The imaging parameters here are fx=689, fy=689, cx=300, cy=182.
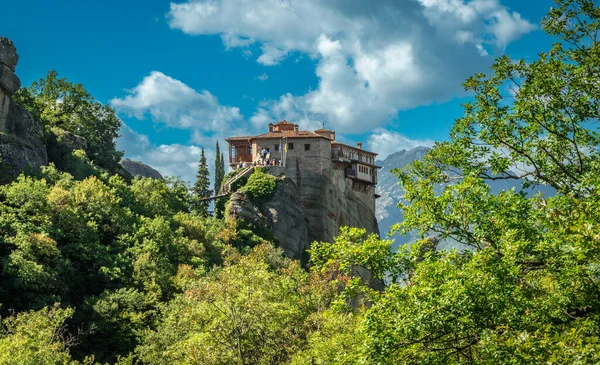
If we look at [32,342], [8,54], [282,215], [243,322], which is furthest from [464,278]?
[282,215]

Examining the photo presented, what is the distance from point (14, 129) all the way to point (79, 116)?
23795 mm

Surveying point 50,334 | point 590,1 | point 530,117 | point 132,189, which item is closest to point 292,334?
point 50,334

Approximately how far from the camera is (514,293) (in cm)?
1716

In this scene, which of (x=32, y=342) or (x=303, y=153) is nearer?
(x=32, y=342)

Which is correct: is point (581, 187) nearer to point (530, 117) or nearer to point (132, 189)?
point (530, 117)

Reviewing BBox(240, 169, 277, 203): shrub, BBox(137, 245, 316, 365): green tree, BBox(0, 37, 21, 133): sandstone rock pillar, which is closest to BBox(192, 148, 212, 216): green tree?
BBox(240, 169, 277, 203): shrub

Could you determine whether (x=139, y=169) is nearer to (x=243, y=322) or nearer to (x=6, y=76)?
(x=6, y=76)

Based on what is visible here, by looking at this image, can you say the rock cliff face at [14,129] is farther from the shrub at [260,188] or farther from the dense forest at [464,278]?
the shrub at [260,188]

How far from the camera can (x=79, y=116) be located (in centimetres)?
8900

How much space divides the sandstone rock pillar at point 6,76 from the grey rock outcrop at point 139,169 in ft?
187

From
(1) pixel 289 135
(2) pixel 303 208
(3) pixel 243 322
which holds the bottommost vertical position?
(3) pixel 243 322

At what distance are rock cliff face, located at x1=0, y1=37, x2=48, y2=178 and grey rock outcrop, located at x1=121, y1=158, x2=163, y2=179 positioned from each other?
54.5m

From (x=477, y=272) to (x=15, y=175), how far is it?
53038 mm

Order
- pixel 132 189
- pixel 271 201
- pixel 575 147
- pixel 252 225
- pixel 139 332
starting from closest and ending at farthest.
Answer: pixel 575 147
pixel 139 332
pixel 132 189
pixel 252 225
pixel 271 201
